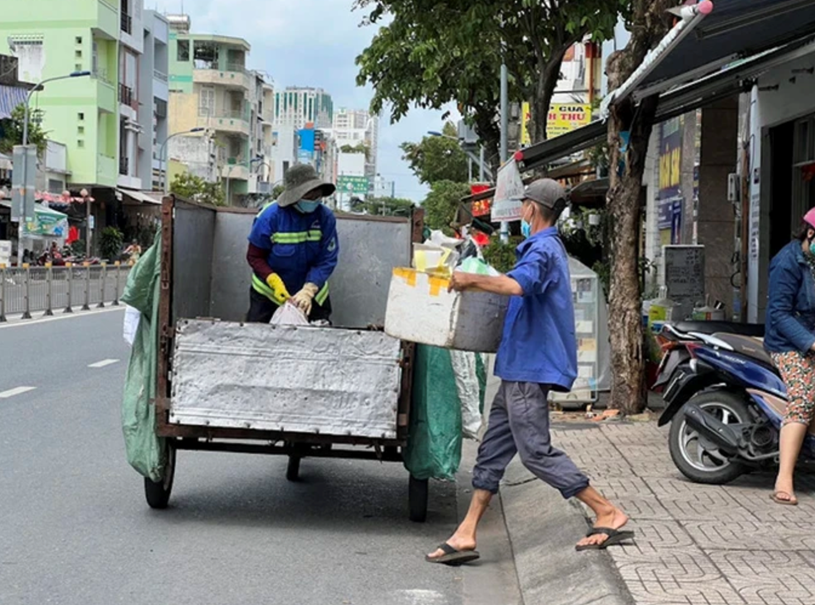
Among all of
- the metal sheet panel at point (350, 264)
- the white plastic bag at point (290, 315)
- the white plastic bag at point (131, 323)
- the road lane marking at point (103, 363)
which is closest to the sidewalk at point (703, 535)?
the metal sheet panel at point (350, 264)

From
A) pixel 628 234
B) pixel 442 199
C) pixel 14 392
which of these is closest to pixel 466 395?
pixel 628 234

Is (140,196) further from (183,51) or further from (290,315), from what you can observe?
(290,315)

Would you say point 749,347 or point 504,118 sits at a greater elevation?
point 504,118

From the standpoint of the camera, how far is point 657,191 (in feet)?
72.0

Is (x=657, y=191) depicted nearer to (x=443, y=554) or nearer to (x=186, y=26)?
(x=443, y=554)

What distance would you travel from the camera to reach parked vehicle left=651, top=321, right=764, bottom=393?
8.21m

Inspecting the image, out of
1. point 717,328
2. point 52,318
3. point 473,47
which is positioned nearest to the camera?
point 717,328

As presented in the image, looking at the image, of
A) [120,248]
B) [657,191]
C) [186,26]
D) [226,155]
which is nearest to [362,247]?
[657,191]

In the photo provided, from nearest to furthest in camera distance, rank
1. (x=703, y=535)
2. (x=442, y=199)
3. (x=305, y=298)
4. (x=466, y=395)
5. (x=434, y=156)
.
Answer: (x=703, y=535) < (x=466, y=395) < (x=305, y=298) < (x=442, y=199) < (x=434, y=156)

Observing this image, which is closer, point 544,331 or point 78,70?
point 544,331

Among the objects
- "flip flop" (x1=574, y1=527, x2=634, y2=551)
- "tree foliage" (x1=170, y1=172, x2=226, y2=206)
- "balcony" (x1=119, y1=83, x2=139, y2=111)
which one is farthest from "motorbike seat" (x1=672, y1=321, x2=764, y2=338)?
"tree foliage" (x1=170, y1=172, x2=226, y2=206)

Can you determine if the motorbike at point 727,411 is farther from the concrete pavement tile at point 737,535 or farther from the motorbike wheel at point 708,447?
the concrete pavement tile at point 737,535

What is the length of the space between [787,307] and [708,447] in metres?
1.10

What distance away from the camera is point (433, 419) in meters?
7.02
